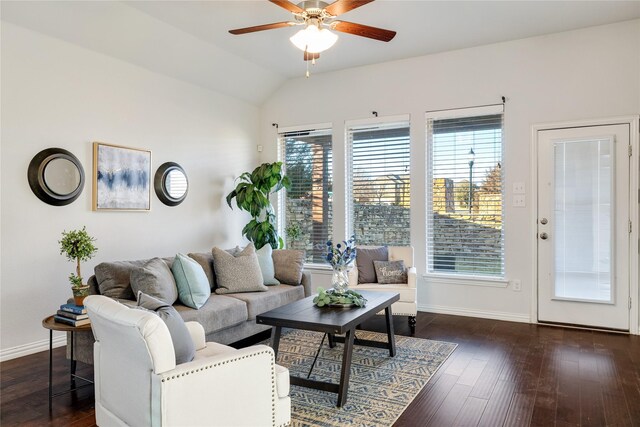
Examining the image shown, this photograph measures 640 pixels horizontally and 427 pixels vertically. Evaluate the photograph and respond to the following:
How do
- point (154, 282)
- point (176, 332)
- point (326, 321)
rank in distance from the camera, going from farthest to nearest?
point (154, 282) → point (326, 321) → point (176, 332)

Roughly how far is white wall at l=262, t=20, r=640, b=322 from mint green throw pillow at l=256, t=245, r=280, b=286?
Answer: 1.59m

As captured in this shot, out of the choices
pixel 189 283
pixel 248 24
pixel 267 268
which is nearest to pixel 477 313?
pixel 267 268

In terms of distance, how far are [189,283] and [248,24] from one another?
8.90 ft

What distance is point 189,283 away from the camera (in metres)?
3.52

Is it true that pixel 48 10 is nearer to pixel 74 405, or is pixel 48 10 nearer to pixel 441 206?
pixel 74 405

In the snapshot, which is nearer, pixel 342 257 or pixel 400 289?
pixel 342 257

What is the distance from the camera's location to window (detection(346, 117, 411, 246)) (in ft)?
18.5

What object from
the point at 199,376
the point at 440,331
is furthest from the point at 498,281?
the point at 199,376

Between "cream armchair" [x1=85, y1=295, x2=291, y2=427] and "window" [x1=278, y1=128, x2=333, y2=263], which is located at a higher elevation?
"window" [x1=278, y1=128, x2=333, y2=263]

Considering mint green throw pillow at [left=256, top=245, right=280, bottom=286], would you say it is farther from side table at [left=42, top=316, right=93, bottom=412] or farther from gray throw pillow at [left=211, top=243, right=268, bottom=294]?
side table at [left=42, top=316, right=93, bottom=412]

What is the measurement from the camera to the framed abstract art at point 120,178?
171 inches

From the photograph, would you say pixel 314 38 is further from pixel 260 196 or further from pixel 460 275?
pixel 460 275

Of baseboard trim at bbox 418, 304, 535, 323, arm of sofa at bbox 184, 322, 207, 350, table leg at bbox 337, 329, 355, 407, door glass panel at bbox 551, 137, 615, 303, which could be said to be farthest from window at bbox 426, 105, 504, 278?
arm of sofa at bbox 184, 322, 207, 350

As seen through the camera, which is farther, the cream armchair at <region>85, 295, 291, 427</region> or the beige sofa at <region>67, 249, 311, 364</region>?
the beige sofa at <region>67, 249, 311, 364</region>
